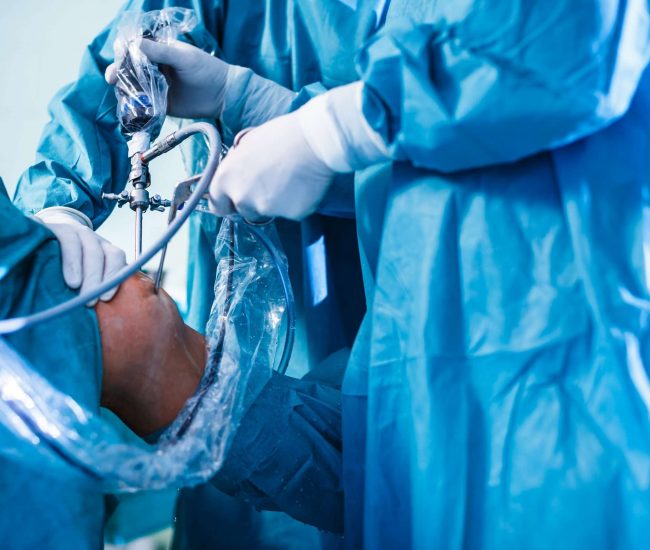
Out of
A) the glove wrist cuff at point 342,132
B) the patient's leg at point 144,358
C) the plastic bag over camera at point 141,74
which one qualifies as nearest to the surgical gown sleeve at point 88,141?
the plastic bag over camera at point 141,74

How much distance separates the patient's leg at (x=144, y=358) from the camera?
793 mm

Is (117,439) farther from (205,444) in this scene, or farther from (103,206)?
(103,206)

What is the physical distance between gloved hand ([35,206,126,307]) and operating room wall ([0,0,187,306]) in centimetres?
98

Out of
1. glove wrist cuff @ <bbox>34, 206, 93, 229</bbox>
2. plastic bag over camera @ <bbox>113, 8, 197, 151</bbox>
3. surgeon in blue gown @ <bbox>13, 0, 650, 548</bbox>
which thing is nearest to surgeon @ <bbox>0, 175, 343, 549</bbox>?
surgeon in blue gown @ <bbox>13, 0, 650, 548</bbox>

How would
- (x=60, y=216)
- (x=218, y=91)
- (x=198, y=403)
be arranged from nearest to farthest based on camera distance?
(x=198, y=403)
(x=60, y=216)
(x=218, y=91)

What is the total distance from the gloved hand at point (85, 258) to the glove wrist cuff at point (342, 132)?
0.31 meters

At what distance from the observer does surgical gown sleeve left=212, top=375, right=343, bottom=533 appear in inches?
34.9

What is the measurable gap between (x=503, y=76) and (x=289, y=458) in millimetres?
586

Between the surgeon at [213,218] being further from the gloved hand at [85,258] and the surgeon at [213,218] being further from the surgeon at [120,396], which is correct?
the gloved hand at [85,258]

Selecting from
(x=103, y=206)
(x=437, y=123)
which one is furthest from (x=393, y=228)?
(x=103, y=206)

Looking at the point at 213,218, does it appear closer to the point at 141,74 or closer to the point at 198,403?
the point at 141,74

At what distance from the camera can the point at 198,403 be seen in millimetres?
795

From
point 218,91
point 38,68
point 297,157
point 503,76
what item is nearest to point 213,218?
point 218,91

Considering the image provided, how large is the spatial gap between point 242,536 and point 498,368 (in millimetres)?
728
